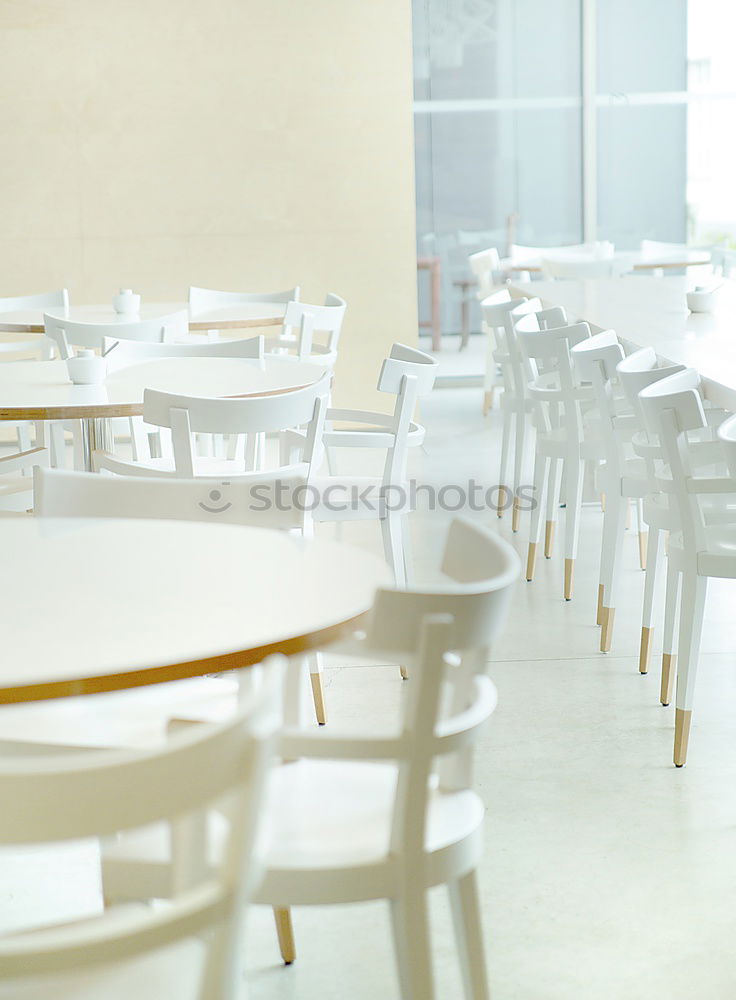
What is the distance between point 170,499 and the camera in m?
2.07

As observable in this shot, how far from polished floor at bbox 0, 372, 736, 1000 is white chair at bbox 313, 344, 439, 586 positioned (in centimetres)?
42

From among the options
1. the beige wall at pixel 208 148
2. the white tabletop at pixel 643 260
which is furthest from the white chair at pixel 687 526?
the beige wall at pixel 208 148

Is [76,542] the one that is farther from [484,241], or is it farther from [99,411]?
[484,241]

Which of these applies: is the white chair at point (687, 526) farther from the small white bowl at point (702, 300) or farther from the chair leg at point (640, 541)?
the small white bowl at point (702, 300)

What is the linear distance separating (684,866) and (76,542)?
130 cm

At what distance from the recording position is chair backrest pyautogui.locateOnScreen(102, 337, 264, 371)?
145 inches

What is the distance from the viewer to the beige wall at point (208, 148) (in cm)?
689

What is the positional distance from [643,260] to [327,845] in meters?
6.27

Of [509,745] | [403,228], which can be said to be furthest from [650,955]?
[403,228]

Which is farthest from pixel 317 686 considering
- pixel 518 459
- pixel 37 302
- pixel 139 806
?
pixel 37 302

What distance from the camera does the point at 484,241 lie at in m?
8.35

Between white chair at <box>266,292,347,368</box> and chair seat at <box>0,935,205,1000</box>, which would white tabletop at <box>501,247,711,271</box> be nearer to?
white chair at <box>266,292,347,368</box>

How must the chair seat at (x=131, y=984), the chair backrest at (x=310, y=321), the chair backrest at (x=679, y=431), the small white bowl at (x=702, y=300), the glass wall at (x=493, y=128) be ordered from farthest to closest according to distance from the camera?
the glass wall at (x=493, y=128)
the chair backrest at (x=310, y=321)
the small white bowl at (x=702, y=300)
the chair backrest at (x=679, y=431)
the chair seat at (x=131, y=984)

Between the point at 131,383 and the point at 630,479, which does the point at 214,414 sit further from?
the point at 630,479
